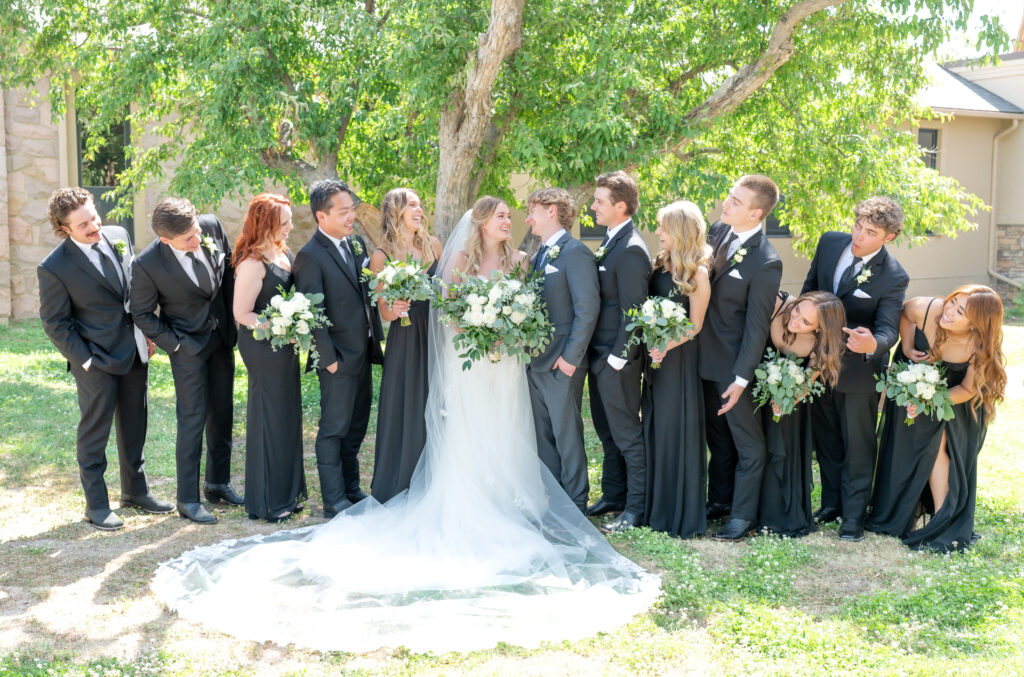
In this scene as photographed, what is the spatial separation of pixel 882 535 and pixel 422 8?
5603 mm


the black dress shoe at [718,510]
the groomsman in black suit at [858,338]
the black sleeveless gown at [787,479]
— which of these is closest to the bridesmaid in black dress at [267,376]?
the black dress shoe at [718,510]

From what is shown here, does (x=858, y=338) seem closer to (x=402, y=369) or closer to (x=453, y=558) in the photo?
(x=453, y=558)

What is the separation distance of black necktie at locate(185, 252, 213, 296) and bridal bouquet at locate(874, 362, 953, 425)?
409 cm

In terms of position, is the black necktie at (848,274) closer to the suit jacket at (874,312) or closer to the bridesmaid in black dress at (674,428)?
the suit jacket at (874,312)

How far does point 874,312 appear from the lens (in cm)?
550

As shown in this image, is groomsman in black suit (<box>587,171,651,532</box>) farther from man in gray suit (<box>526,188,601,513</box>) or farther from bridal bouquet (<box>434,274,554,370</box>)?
bridal bouquet (<box>434,274,554,370</box>)

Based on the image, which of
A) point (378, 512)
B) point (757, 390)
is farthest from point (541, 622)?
point (757, 390)

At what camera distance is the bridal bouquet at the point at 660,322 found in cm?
522

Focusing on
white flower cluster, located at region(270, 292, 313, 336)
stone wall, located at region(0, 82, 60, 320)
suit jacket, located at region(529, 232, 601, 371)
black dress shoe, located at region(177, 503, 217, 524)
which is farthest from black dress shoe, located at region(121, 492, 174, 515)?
stone wall, located at region(0, 82, 60, 320)

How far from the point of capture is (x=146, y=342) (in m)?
5.85

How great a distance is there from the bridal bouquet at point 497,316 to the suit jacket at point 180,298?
147cm

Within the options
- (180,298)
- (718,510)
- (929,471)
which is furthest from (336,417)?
(929,471)

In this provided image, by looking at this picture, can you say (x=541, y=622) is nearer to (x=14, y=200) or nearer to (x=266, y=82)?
(x=266, y=82)

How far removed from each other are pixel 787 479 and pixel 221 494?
3.72m
